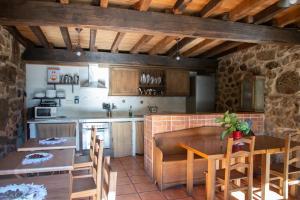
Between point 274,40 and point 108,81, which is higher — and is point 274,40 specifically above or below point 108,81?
above

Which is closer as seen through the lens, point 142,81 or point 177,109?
point 142,81

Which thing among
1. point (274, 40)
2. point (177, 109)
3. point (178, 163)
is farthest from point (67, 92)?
point (274, 40)

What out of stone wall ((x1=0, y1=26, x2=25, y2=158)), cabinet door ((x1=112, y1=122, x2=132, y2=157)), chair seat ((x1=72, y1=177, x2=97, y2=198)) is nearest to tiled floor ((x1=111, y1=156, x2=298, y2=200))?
chair seat ((x1=72, y1=177, x2=97, y2=198))

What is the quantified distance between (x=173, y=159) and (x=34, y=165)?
186 centimetres

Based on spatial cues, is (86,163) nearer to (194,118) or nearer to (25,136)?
(194,118)

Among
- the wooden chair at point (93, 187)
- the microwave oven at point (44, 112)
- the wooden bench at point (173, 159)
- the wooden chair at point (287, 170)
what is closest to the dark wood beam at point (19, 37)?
the microwave oven at point (44, 112)

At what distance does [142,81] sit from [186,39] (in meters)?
1.87

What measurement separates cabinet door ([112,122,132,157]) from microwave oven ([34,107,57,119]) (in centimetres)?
132

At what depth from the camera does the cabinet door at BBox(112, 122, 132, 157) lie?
4723 millimetres

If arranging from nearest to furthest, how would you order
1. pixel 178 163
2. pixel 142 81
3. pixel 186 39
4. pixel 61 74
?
pixel 178 163 → pixel 186 39 → pixel 61 74 → pixel 142 81

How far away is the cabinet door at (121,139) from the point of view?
4723 mm

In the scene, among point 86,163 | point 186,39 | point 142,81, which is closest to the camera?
point 86,163

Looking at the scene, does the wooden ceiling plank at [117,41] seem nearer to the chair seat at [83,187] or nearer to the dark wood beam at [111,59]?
the dark wood beam at [111,59]

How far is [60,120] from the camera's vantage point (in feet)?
14.5
